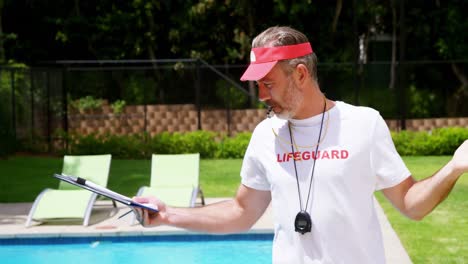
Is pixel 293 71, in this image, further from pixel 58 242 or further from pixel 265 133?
pixel 58 242

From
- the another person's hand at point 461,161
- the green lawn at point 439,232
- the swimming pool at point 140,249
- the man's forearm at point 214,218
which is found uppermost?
the another person's hand at point 461,161

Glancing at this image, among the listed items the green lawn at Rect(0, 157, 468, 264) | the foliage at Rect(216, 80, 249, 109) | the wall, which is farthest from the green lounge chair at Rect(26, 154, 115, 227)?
the foliage at Rect(216, 80, 249, 109)

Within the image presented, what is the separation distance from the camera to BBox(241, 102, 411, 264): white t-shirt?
2.64m

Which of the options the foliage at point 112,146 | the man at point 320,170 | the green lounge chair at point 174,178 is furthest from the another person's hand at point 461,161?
the foliage at point 112,146

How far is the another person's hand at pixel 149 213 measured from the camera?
2.74m

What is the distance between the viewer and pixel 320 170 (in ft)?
8.67

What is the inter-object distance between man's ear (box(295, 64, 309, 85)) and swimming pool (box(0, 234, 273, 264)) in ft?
22.8

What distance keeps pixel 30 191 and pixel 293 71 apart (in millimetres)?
11735

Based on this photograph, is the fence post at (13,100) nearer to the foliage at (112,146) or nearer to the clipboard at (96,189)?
the foliage at (112,146)

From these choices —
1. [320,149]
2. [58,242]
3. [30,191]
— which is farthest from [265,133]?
[30,191]

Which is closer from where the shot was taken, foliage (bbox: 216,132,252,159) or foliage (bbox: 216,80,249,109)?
foliage (bbox: 216,132,252,159)

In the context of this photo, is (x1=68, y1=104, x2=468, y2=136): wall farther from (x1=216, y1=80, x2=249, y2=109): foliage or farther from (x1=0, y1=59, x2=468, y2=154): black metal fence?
(x1=216, y1=80, x2=249, y2=109): foliage

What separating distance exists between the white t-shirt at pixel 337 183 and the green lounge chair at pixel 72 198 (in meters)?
7.97

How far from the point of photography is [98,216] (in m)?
11.2
